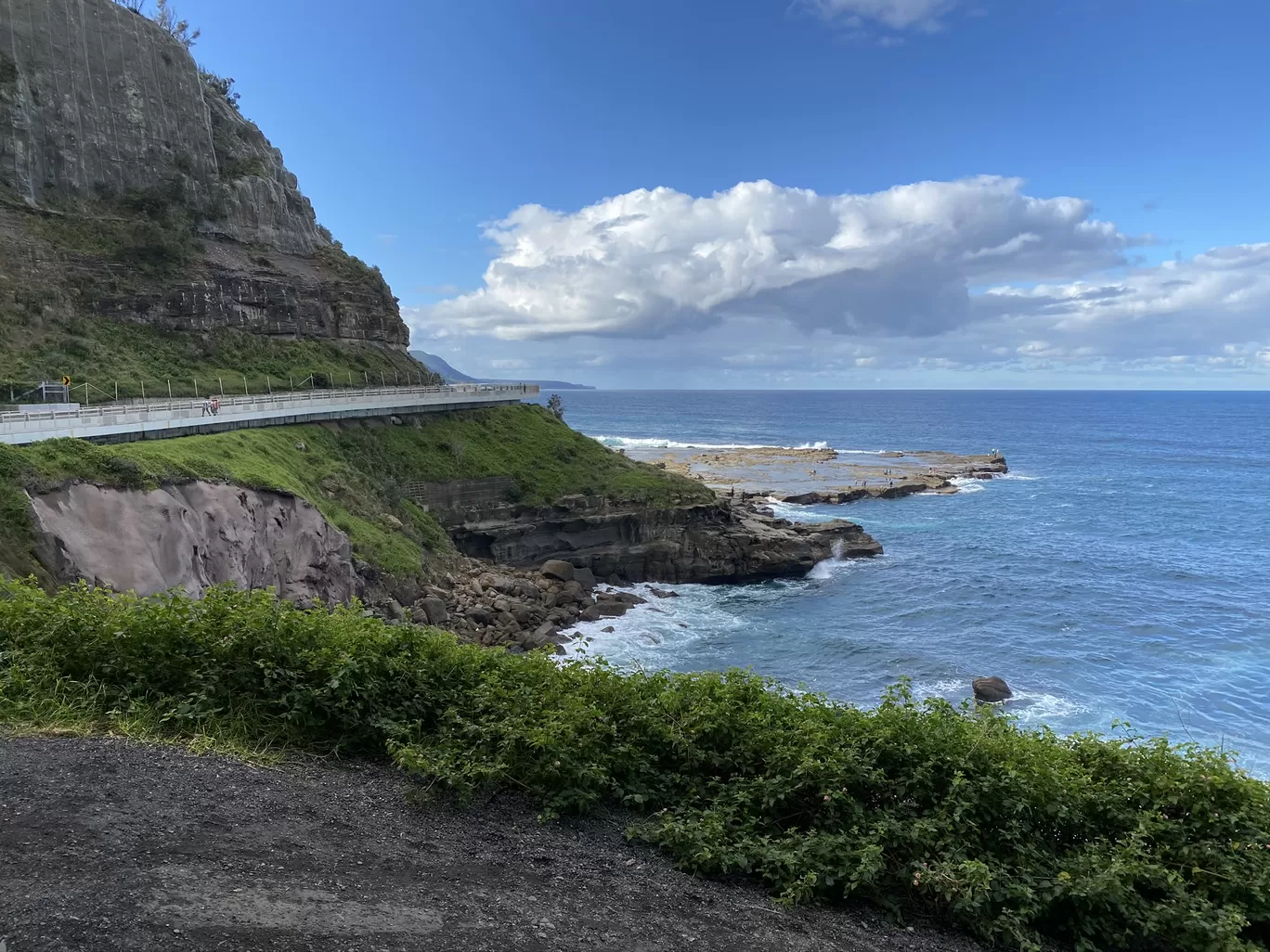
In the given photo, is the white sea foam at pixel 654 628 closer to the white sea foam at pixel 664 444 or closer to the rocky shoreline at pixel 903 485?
the rocky shoreline at pixel 903 485

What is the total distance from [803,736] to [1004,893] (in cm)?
237

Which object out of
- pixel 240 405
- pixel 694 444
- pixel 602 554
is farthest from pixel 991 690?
pixel 694 444

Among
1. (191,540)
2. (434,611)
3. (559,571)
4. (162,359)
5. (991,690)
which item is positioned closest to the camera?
(191,540)

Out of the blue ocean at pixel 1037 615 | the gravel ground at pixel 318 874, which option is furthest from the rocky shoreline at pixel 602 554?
the gravel ground at pixel 318 874

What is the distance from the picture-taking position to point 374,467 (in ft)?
144

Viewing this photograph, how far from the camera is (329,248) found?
228 ft

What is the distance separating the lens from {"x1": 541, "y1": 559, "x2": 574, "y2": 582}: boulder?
141 ft

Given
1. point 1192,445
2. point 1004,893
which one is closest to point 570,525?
point 1004,893

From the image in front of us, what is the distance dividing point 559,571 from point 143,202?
4369cm

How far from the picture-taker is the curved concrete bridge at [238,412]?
26.1m

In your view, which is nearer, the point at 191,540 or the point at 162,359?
the point at 191,540

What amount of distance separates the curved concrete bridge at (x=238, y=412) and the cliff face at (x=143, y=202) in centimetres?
1399

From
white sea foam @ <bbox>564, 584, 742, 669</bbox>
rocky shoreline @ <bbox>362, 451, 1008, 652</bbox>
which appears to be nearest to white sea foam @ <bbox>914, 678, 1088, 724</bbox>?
white sea foam @ <bbox>564, 584, 742, 669</bbox>

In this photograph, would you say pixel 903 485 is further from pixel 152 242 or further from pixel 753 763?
pixel 753 763
